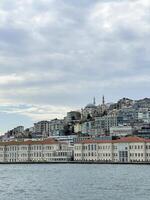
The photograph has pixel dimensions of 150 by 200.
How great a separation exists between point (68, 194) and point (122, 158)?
64.2 metres

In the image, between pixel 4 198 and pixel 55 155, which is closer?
pixel 4 198

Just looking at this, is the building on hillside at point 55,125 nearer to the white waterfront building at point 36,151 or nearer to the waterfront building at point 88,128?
the waterfront building at point 88,128

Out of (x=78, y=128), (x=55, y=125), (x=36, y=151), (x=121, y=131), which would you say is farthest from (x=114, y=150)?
(x=55, y=125)

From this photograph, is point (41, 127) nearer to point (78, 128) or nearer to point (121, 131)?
point (78, 128)

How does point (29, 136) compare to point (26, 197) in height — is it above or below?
above

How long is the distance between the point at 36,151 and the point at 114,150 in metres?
19.4

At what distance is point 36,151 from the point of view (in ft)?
364

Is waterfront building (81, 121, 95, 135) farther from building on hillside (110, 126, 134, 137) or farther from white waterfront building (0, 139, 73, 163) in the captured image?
white waterfront building (0, 139, 73, 163)

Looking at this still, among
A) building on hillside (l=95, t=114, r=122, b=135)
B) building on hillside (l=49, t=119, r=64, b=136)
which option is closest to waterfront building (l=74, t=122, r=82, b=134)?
building on hillside (l=95, t=114, r=122, b=135)

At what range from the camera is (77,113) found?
16750cm

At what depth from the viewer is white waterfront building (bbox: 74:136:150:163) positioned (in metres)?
94.8

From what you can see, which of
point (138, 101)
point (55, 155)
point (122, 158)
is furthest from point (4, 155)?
point (138, 101)

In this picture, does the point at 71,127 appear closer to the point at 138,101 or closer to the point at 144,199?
the point at 138,101

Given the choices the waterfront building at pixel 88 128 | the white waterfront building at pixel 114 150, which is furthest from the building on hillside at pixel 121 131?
the white waterfront building at pixel 114 150
